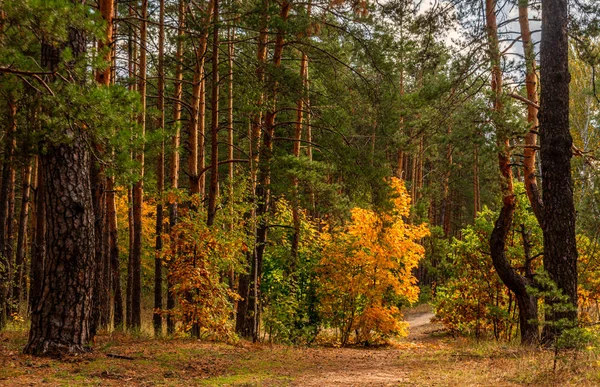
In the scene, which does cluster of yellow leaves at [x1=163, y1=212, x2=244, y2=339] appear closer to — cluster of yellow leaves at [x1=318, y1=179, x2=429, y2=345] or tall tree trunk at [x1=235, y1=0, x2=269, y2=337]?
tall tree trunk at [x1=235, y1=0, x2=269, y2=337]

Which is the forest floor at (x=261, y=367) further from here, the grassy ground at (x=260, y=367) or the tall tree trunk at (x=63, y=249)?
the tall tree trunk at (x=63, y=249)

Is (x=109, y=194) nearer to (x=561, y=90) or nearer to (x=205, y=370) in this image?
(x=205, y=370)

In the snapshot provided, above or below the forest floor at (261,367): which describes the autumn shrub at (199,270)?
above

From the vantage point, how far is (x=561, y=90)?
8266 millimetres

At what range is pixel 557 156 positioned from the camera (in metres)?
8.27

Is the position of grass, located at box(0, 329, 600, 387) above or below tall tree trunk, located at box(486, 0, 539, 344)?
below

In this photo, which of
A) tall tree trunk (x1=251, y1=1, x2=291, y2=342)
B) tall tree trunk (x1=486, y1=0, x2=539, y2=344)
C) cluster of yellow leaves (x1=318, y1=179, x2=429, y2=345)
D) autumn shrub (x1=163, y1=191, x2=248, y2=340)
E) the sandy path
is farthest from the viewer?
cluster of yellow leaves (x1=318, y1=179, x2=429, y2=345)

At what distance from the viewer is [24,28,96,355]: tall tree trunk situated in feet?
21.8

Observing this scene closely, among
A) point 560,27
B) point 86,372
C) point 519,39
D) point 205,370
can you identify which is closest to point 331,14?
point 519,39

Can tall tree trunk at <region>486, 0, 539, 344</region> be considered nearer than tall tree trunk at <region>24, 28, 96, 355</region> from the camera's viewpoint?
No

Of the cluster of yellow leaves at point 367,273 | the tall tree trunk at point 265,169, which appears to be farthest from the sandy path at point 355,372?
the cluster of yellow leaves at point 367,273

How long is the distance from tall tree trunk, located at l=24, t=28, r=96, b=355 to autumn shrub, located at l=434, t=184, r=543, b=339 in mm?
10224

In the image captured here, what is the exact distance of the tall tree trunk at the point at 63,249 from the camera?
21.8ft

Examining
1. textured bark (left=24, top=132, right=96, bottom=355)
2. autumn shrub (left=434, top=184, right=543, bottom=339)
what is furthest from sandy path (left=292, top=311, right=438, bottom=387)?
autumn shrub (left=434, top=184, right=543, bottom=339)
